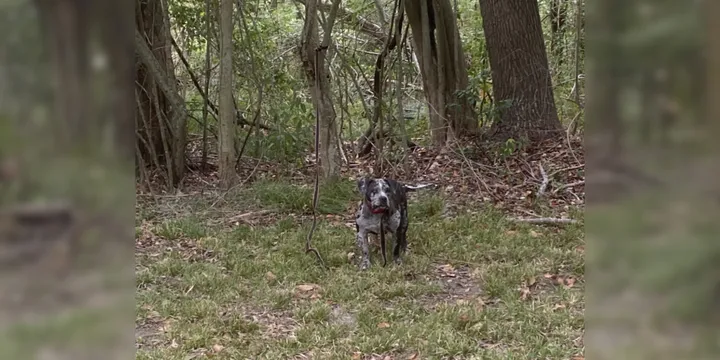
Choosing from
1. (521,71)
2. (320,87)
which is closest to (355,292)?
(320,87)

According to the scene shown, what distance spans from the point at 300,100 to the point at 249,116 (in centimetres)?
70

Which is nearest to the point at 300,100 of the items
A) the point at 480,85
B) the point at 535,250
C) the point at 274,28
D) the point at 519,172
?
the point at 274,28

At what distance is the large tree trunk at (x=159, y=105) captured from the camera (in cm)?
667

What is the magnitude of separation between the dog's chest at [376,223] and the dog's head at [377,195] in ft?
0.21

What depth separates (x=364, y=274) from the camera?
438 centimetres

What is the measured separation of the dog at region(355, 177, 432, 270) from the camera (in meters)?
4.62
